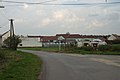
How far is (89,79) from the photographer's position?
14922 mm

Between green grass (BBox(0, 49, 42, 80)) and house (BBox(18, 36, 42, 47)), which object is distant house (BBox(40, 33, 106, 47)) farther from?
green grass (BBox(0, 49, 42, 80))

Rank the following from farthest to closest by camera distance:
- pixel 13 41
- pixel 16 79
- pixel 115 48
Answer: pixel 13 41, pixel 115 48, pixel 16 79

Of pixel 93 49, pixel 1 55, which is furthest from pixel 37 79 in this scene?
pixel 93 49

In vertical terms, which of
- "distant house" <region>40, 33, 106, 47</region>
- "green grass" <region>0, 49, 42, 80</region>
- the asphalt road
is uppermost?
"distant house" <region>40, 33, 106, 47</region>

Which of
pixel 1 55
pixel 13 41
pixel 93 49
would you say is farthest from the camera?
pixel 13 41

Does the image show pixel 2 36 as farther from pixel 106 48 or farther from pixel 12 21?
pixel 106 48

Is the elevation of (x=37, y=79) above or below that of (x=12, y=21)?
below

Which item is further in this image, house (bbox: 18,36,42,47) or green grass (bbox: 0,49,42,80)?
house (bbox: 18,36,42,47)

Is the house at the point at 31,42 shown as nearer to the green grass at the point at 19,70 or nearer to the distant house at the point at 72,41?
the distant house at the point at 72,41

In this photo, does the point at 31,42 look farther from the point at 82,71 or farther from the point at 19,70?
the point at 82,71

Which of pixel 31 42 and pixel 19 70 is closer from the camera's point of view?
pixel 19 70

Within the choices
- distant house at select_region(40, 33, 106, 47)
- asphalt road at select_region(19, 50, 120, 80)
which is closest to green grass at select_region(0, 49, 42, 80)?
asphalt road at select_region(19, 50, 120, 80)

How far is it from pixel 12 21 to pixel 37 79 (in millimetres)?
64540

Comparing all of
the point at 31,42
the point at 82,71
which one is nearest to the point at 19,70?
the point at 82,71
